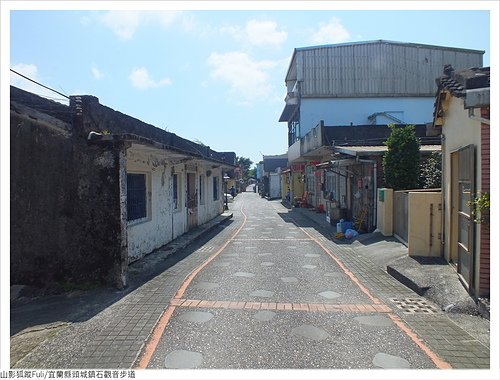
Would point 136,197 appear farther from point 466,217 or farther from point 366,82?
point 366,82

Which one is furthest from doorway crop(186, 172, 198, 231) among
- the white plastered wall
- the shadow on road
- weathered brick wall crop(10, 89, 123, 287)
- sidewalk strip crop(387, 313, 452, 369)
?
sidewalk strip crop(387, 313, 452, 369)

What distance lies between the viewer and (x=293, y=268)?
7902 millimetres

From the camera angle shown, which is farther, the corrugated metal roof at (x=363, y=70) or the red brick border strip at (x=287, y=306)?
the corrugated metal roof at (x=363, y=70)

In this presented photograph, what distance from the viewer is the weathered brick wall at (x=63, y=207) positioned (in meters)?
6.31

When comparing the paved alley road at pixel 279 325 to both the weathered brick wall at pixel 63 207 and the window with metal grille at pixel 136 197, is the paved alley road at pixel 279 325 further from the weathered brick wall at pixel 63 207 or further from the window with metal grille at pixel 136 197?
the window with metal grille at pixel 136 197

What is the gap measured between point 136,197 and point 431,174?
918 cm

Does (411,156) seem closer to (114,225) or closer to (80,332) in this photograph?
(114,225)

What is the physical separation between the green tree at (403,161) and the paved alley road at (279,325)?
15.4 feet

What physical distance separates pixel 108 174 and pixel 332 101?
69.2ft

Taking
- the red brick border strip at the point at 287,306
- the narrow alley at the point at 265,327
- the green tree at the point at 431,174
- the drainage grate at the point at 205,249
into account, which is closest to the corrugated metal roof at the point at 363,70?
the green tree at the point at 431,174

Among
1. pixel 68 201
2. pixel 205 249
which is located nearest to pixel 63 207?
pixel 68 201

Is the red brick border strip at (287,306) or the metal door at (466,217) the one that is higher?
the metal door at (466,217)

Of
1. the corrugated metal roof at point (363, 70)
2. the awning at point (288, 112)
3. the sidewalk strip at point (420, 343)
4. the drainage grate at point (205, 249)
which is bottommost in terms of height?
the sidewalk strip at point (420, 343)

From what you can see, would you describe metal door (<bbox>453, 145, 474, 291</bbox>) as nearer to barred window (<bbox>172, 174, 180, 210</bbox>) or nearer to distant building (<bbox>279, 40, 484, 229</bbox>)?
barred window (<bbox>172, 174, 180, 210</bbox>)
